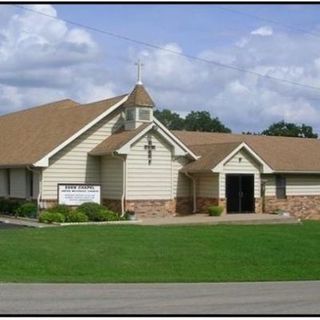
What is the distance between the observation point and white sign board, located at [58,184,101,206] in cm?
3072

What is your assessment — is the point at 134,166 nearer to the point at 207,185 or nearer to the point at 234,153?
the point at 207,185

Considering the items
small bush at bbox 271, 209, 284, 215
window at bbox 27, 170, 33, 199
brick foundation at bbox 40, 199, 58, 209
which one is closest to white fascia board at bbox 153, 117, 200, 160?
small bush at bbox 271, 209, 284, 215

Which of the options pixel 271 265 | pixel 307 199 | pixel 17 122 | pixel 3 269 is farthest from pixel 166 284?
pixel 17 122

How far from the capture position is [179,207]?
112 ft

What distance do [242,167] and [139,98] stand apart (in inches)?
242

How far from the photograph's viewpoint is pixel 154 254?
63.7 feet

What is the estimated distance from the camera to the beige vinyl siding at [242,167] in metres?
33.2

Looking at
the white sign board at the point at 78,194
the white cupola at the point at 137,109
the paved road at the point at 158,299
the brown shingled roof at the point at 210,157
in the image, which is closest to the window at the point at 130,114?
the white cupola at the point at 137,109

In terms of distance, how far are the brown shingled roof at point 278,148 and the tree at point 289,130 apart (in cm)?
4194

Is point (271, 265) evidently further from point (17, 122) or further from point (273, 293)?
point (17, 122)

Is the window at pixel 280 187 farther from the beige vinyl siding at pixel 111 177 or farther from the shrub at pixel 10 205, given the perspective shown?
the shrub at pixel 10 205

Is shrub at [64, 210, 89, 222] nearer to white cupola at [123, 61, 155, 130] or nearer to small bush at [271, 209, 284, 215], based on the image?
white cupola at [123, 61, 155, 130]

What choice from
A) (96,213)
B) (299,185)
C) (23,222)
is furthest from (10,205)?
(299,185)

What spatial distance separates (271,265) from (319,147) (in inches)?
1026
